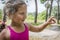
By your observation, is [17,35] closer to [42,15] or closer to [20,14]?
[20,14]

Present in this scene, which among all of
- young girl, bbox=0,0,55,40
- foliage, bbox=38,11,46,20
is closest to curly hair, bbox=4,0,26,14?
young girl, bbox=0,0,55,40

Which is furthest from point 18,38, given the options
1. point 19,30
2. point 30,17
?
point 30,17

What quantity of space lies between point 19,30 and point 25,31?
0.03 metres

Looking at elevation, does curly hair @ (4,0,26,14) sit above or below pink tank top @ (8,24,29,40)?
above

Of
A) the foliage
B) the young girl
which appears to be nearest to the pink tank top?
the young girl

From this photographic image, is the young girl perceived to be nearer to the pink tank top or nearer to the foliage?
the pink tank top

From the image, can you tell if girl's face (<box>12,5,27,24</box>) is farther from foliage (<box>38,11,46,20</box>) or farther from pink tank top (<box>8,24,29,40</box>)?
foliage (<box>38,11,46,20</box>)

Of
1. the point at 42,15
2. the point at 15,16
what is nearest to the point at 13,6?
the point at 15,16

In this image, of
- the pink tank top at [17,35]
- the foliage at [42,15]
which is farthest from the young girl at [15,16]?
the foliage at [42,15]

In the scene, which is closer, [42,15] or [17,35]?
[17,35]

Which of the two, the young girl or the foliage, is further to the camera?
the foliage

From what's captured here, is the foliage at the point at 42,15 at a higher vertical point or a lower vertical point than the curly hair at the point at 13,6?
lower

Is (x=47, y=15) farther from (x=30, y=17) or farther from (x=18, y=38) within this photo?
(x=18, y=38)

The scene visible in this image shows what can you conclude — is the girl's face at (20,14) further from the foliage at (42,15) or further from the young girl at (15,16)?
the foliage at (42,15)
